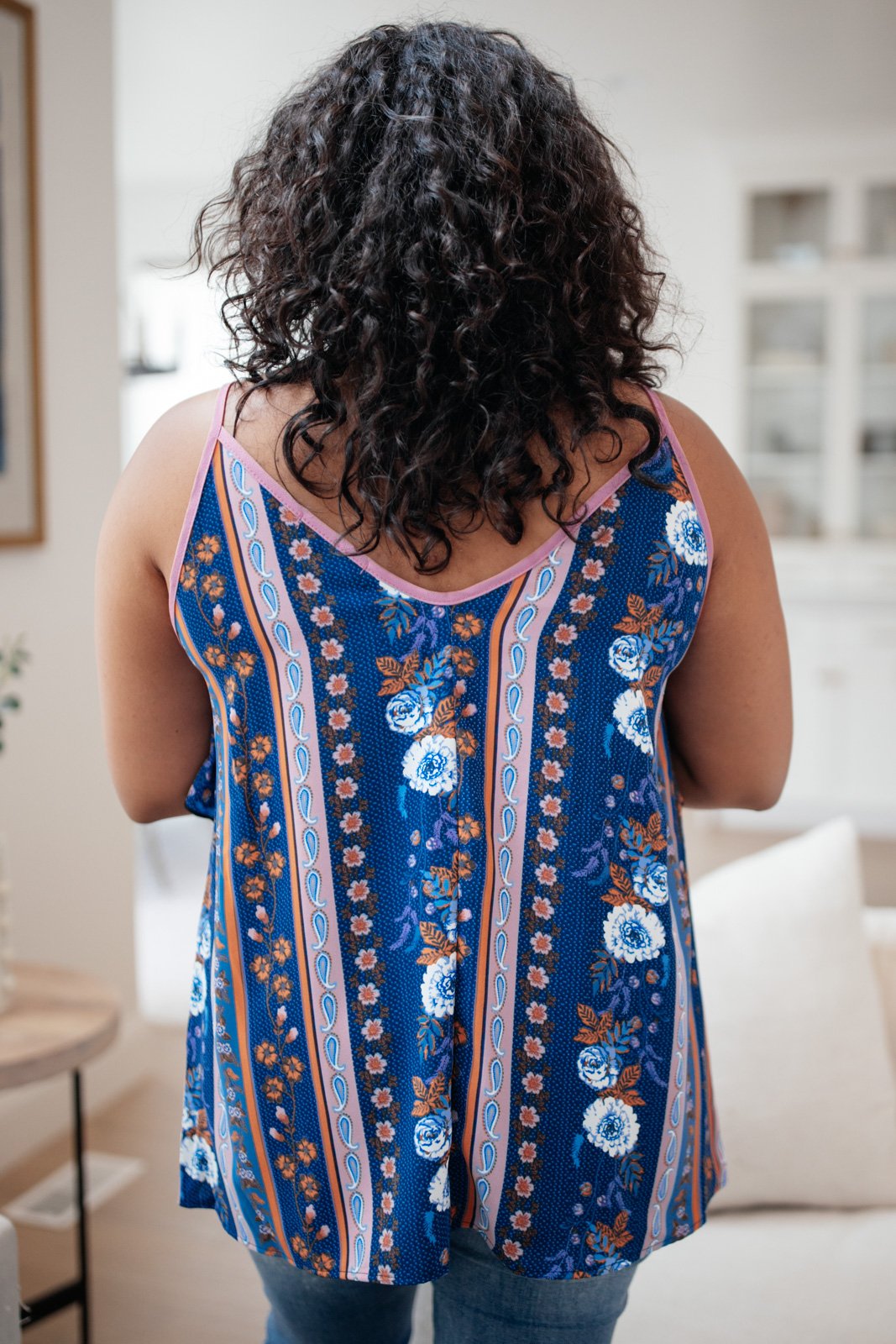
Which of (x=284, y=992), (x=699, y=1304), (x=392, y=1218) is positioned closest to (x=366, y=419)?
(x=284, y=992)

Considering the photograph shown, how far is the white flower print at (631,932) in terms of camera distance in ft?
2.36

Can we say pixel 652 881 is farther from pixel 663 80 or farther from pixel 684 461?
pixel 663 80

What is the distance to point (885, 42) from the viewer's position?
154 inches

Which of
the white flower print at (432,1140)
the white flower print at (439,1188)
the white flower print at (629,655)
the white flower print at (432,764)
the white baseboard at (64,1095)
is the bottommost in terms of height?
the white baseboard at (64,1095)

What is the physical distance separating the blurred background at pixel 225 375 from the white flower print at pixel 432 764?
289 millimetres

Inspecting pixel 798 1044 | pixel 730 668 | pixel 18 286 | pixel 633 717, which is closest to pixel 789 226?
pixel 18 286

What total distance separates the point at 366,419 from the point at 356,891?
278mm

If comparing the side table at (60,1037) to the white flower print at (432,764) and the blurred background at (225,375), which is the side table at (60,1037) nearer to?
the blurred background at (225,375)

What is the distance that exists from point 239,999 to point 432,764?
20 cm

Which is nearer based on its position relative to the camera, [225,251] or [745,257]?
[225,251]

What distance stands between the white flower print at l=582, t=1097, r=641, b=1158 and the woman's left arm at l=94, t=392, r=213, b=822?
1.18 feet

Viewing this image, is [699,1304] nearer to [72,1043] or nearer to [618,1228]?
[618,1228]

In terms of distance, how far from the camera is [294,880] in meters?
0.73

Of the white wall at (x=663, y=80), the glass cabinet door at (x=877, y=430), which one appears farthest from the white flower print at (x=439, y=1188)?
the glass cabinet door at (x=877, y=430)
